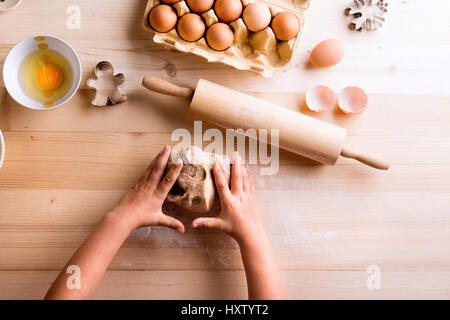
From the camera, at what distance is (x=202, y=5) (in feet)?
2.47

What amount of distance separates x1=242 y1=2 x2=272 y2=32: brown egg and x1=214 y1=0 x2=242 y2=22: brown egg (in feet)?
0.06

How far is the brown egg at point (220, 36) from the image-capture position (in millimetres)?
751

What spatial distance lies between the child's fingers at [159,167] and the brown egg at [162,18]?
26cm

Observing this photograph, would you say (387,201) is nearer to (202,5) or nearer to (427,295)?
(427,295)

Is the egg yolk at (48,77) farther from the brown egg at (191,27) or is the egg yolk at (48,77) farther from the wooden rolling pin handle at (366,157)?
the wooden rolling pin handle at (366,157)

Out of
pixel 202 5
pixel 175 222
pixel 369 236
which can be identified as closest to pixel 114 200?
pixel 175 222

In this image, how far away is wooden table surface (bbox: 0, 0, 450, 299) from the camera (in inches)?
31.3

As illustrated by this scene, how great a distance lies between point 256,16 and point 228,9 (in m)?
0.06

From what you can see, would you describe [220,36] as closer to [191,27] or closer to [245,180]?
[191,27]

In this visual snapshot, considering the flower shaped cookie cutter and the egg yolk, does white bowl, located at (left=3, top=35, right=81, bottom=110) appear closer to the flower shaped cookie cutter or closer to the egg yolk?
the egg yolk

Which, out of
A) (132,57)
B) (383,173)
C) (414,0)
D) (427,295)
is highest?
(414,0)

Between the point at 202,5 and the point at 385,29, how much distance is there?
1.48ft

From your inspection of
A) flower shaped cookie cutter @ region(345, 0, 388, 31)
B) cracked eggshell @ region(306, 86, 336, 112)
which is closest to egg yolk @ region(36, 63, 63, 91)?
cracked eggshell @ region(306, 86, 336, 112)

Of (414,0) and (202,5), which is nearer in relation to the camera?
(202,5)
